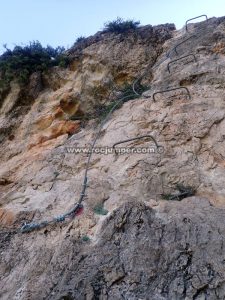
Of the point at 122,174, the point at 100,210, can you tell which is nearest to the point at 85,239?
the point at 100,210

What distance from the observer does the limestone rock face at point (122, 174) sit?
3.93 metres

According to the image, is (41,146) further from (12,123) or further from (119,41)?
(119,41)

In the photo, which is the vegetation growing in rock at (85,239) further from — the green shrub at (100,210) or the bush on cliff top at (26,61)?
the bush on cliff top at (26,61)

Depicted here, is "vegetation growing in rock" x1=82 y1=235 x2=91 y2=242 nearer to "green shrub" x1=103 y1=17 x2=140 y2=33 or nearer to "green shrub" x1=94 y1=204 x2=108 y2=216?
"green shrub" x1=94 y1=204 x2=108 y2=216

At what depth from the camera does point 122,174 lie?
555 cm

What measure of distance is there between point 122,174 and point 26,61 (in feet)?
14.7

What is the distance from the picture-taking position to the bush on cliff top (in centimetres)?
855

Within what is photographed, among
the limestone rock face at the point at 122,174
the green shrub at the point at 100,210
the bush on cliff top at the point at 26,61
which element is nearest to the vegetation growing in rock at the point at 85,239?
the limestone rock face at the point at 122,174

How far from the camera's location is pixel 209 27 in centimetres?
854

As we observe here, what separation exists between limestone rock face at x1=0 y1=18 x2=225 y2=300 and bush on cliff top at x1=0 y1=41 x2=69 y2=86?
0.22 m

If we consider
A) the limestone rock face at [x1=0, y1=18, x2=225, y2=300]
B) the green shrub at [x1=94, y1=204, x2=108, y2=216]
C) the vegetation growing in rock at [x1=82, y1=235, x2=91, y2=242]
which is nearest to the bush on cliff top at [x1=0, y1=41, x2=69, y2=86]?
the limestone rock face at [x1=0, y1=18, x2=225, y2=300]

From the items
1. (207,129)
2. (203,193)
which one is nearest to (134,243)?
(203,193)

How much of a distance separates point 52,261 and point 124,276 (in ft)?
3.11

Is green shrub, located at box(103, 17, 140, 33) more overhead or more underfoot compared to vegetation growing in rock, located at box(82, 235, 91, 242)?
more overhead
